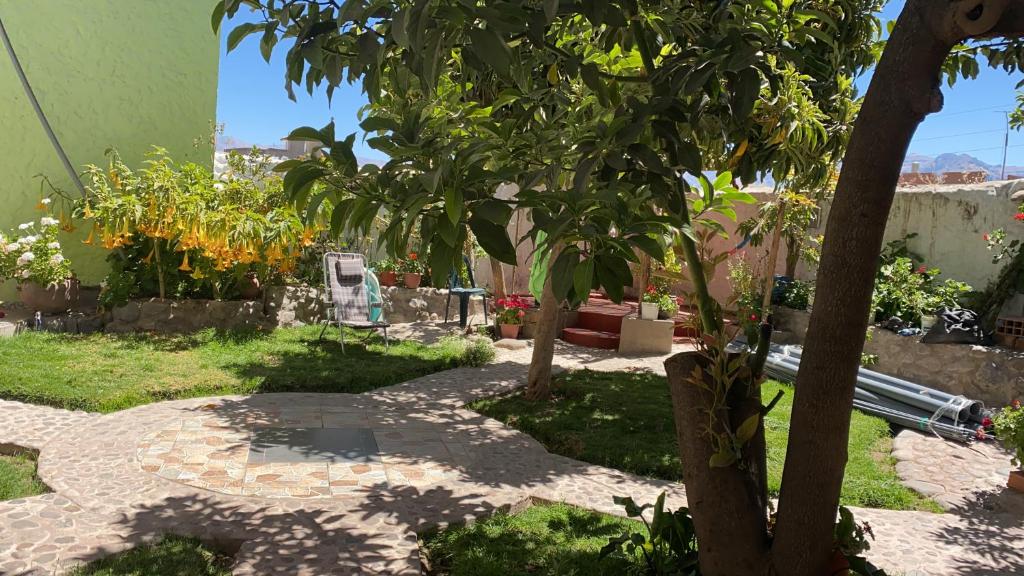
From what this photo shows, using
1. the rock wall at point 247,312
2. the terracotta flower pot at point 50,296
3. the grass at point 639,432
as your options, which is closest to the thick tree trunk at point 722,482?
the grass at point 639,432

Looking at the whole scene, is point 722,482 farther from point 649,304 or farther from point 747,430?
point 649,304

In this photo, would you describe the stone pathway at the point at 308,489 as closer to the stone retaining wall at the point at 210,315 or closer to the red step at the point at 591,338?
the stone retaining wall at the point at 210,315

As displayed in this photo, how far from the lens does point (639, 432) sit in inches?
235

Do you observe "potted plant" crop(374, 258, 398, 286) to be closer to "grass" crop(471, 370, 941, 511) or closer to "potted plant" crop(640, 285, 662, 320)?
"potted plant" crop(640, 285, 662, 320)

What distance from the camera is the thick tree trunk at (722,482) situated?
252 cm

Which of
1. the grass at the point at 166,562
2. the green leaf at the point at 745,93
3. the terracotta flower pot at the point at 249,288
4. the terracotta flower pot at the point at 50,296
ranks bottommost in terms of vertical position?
the grass at the point at 166,562

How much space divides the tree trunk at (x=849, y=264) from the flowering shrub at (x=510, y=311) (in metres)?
8.18

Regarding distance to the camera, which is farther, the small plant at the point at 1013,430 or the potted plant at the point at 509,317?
the potted plant at the point at 509,317

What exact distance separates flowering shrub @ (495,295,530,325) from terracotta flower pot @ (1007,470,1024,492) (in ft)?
21.4

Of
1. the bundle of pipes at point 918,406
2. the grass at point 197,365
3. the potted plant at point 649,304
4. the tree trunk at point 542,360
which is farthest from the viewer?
the potted plant at point 649,304

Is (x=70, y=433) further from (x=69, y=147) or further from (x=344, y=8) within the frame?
(x=69, y=147)

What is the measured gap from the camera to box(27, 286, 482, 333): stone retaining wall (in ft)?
28.3

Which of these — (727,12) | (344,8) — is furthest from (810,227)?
(344,8)

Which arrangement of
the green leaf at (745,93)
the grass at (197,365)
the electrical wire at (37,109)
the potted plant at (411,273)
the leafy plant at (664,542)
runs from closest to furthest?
the green leaf at (745,93) < the leafy plant at (664,542) < the grass at (197,365) < the electrical wire at (37,109) < the potted plant at (411,273)
